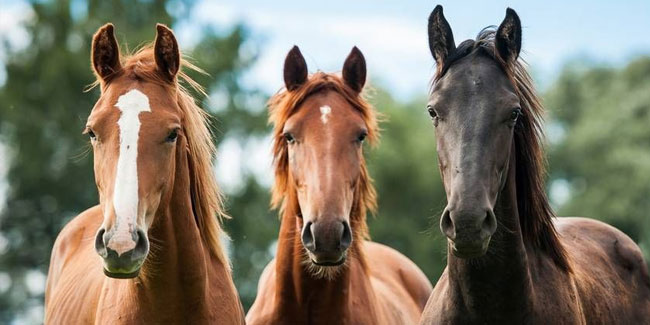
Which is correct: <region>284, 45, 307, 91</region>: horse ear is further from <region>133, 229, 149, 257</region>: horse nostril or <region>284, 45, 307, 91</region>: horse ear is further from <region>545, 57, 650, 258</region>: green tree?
<region>545, 57, 650, 258</region>: green tree

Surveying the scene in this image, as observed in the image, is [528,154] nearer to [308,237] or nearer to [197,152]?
[308,237]

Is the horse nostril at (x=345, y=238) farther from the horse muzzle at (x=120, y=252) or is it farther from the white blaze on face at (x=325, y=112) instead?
the horse muzzle at (x=120, y=252)

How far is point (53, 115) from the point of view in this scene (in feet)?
83.0

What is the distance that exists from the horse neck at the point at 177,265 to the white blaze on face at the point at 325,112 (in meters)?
1.15

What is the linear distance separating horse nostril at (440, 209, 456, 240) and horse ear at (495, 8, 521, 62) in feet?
3.70

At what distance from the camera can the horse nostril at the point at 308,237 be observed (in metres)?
5.85

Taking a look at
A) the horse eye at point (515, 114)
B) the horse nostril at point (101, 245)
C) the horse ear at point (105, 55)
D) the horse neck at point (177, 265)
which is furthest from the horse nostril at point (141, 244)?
the horse eye at point (515, 114)

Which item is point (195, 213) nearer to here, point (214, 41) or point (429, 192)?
point (214, 41)

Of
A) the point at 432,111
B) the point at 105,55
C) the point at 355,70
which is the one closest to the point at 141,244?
the point at 105,55

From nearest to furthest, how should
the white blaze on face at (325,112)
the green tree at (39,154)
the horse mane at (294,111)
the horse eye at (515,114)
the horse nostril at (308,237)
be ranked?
1. the horse eye at (515,114)
2. the horse nostril at (308,237)
3. the white blaze on face at (325,112)
4. the horse mane at (294,111)
5. the green tree at (39,154)

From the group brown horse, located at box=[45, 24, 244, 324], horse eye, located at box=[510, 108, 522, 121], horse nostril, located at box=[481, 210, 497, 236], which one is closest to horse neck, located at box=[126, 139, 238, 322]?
brown horse, located at box=[45, 24, 244, 324]

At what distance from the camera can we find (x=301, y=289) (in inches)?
259

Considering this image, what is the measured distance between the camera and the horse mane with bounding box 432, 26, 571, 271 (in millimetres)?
5508

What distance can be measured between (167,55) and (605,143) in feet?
105
